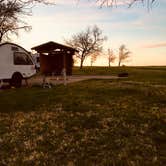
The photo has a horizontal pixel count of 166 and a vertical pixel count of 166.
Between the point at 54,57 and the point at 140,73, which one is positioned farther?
the point at 140,73

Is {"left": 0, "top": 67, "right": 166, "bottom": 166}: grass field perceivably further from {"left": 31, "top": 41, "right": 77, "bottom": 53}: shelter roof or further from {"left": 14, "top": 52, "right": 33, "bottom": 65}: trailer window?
{"left": 14, "top": 52, "right": 33, "bottom": 65}: trailer window

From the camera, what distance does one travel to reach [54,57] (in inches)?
821

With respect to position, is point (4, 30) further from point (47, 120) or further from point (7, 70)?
point (47, 120)

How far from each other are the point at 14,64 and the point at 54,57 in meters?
2.61

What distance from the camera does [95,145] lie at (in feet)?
25.5

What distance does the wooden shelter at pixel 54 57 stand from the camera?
66.4 ft

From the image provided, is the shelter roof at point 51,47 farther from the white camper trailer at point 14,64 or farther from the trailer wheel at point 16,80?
the trailer wheel at point 16,80

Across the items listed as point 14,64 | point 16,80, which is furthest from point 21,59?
point 16,80

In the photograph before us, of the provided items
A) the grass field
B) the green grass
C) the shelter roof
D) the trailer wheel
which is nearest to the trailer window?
the trailer wheel

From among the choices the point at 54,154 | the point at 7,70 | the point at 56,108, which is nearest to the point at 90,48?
the point at 7,70

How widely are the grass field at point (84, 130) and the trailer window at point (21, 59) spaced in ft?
20.8

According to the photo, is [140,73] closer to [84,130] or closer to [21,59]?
[21,59]

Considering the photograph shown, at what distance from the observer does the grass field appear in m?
6.99

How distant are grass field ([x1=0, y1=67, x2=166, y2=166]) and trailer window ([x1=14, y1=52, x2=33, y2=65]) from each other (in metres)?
6.34
